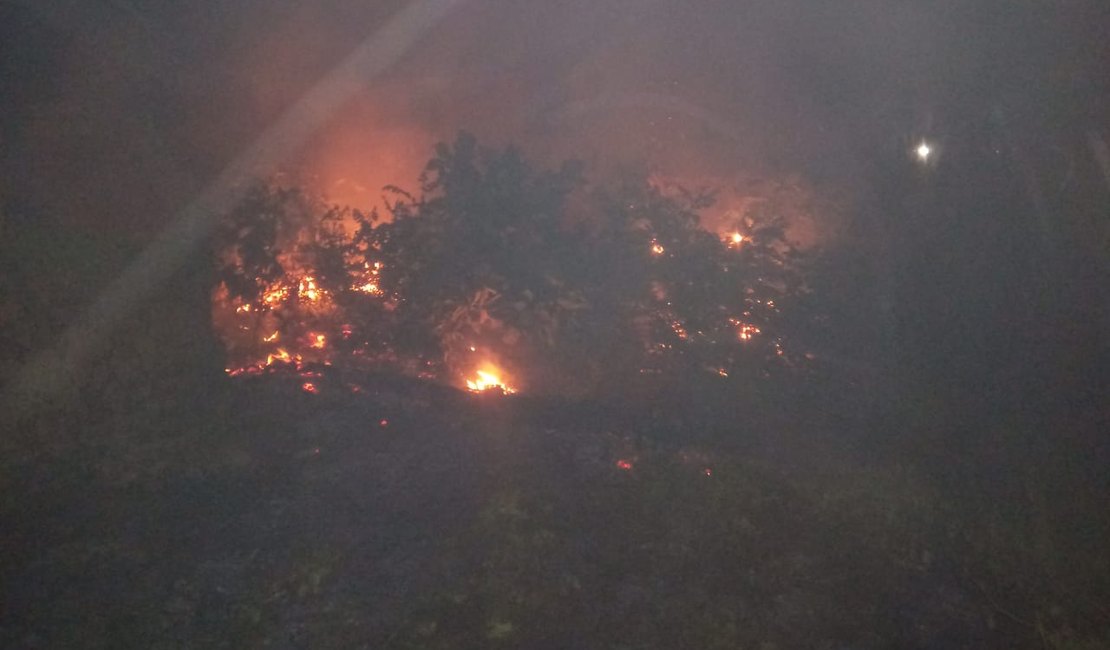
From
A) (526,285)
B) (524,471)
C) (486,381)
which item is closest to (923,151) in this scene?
(526,285)

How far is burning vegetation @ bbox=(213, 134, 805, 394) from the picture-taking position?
7.57 metres

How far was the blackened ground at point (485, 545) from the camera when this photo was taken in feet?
14.6

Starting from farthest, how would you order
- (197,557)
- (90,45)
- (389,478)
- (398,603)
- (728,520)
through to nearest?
(90,45) → (389,478) → (728,520) → (197,557) → (398,603)

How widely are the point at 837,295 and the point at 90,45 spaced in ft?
24.5

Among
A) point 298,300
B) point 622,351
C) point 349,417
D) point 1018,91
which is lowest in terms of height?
point 349,417

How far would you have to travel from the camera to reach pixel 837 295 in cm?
861

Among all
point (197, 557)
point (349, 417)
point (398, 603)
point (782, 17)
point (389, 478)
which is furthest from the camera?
point (782, 17)

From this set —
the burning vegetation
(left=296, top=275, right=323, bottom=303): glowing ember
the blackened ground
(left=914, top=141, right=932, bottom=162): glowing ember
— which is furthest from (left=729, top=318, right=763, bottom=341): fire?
(left=296, top=275, right=323, bottom=303): glowing ember

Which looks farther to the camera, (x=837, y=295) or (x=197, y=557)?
(x=837, y=295)

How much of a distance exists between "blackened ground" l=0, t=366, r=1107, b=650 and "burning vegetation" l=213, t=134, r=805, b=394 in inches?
32.9

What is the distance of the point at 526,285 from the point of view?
763cm

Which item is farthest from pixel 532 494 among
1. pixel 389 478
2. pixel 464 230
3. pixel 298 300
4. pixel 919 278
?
pixel 919 278

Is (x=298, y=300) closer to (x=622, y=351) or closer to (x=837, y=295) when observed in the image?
(x=622, y=351)

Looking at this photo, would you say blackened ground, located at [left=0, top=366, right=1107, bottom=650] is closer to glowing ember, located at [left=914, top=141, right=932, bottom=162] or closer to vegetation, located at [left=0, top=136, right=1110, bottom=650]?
vegetation, located at [left=0, top=136, right=1110, bottom=650]
